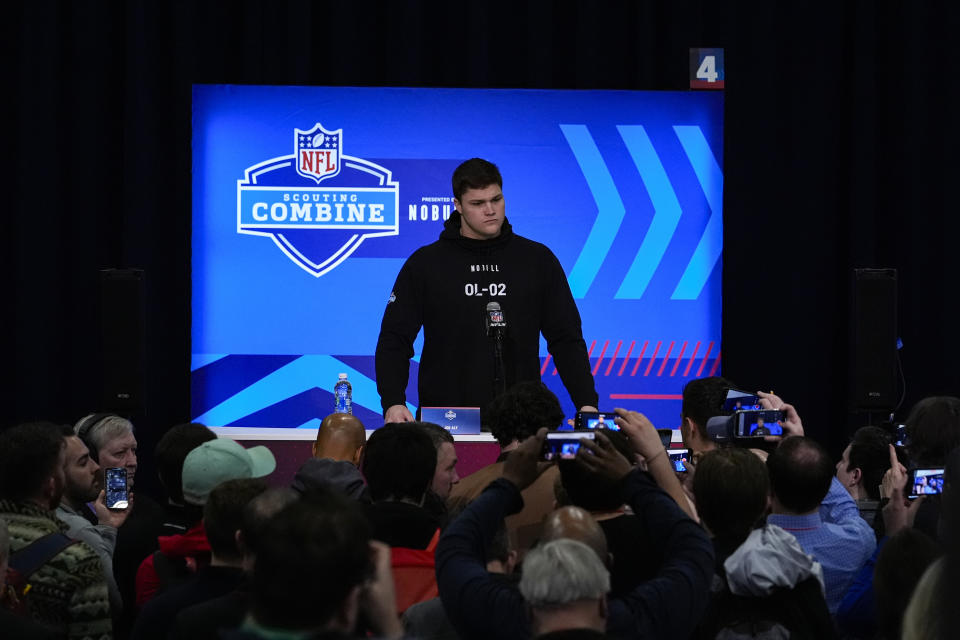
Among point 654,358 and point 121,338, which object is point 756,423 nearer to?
point 654,358

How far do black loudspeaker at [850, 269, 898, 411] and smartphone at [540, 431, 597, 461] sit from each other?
15.3ft

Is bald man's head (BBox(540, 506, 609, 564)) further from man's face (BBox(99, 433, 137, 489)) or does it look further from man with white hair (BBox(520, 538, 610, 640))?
man's face (BBox(99, 433, 137, 489))

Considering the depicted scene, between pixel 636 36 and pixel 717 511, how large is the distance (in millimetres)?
5603

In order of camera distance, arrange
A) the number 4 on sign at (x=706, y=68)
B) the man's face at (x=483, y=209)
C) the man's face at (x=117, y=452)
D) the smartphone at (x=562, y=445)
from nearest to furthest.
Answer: the smartphone at (x=562, y=445), the man's face at (x=117, y=452), the man's face at (x=483, y=209), the number 4 on sign at (x=706, y=68)

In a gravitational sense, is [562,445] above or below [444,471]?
above

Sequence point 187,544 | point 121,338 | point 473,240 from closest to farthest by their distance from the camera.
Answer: point 187,544 → point 473,240 → point 121,338

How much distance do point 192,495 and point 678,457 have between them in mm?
1504

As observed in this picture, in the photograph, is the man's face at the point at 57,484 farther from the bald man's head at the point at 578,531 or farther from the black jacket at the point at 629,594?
the bald man's head at the point at 578,531

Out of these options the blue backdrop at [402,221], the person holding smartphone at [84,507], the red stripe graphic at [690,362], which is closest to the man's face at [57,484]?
the person holding smartphone at [84,507]

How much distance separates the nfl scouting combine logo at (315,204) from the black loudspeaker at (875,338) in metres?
2.61

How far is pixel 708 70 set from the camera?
24.0 ft

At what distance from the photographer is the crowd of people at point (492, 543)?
1.67 metres

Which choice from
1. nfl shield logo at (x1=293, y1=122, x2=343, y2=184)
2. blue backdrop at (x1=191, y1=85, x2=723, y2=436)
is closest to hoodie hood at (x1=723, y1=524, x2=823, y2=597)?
blue backdrop at (x1=191, y1=85, x2=723, y2=436)

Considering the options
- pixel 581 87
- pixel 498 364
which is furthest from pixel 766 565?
pixel 581 87
